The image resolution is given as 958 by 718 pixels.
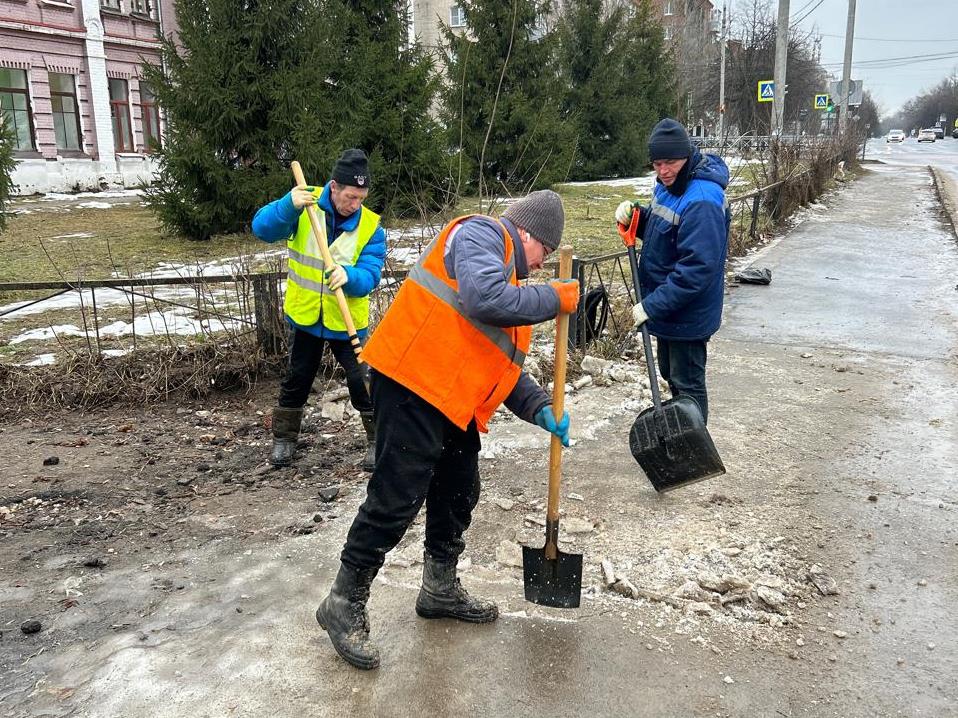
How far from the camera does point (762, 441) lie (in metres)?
4.63

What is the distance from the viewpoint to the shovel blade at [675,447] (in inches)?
140

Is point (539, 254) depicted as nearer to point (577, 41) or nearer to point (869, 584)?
point (869, 584)

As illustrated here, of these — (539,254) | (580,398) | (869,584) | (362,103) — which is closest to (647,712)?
(869,584)

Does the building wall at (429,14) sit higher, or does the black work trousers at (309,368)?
the building wall at (429,14)

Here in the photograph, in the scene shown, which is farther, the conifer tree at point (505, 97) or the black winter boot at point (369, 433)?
the conifer tree at point (505, 97)

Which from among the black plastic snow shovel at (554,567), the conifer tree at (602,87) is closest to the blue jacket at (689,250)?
the black plastic snow shovel at (554,567)

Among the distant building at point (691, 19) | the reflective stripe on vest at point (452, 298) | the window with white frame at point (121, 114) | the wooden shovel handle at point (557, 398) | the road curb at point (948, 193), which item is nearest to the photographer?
the reflective stripe on vest at point (452, 298)

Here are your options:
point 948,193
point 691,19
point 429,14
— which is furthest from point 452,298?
point 691,19

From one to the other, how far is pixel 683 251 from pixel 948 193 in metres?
19.0

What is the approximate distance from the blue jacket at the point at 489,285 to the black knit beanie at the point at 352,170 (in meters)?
1.52

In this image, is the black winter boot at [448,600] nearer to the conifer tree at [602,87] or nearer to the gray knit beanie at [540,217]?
the gray knit beanie at [540,217]

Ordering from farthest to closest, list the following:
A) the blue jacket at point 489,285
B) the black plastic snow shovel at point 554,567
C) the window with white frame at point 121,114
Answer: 1. the window with white frame at point 121,114
2. the black plastic snow shovel at point 554,567
3. the blue jacket at point 489,285

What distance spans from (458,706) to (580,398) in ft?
10.1

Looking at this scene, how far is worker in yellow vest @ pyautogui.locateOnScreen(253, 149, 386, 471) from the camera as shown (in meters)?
3.84
